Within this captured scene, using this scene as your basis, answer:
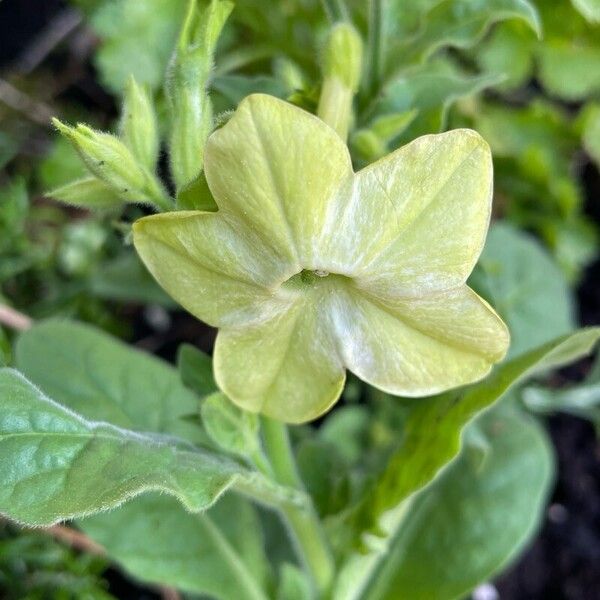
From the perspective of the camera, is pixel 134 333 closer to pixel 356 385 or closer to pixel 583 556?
pixel 356 385

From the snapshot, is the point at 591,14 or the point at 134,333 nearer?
the point at 591,14

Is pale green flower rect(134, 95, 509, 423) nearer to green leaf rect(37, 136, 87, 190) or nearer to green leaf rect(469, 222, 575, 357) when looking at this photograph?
green leaf rect(469, 222, 575, 357)

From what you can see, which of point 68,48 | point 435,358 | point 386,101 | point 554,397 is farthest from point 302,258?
point 68,48

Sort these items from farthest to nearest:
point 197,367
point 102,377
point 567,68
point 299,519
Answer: point 567,68 < point 102,377 < point 299,519 < point 197,367

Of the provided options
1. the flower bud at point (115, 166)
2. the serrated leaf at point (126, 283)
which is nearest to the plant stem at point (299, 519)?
the flower bud at point (115, 166)

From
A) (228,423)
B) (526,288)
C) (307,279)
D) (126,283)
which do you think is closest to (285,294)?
(307,279)

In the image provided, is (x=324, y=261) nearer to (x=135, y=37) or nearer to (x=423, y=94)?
(x=423, y=94)
